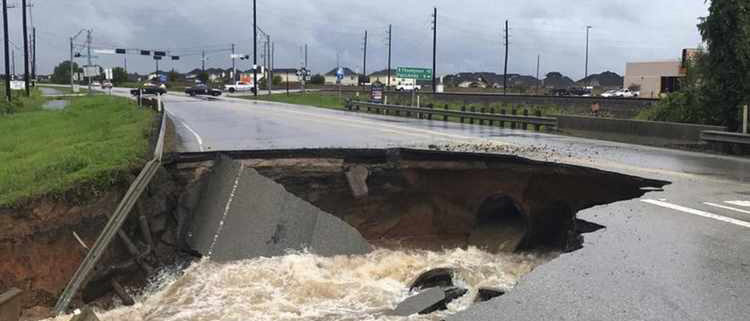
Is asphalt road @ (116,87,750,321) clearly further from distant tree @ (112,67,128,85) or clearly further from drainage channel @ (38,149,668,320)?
distant tree @ (112,67,128,85)

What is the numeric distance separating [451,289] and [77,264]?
18.0 feet

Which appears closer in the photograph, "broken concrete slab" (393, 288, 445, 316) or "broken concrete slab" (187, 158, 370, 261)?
"broken concrete slab" (393, 288, 445, 316)

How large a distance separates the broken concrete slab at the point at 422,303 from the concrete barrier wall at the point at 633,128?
1414 cm

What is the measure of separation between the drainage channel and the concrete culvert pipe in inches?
1.1

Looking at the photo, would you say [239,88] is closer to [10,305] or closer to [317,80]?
[317,80]

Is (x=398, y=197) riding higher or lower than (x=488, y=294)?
lower

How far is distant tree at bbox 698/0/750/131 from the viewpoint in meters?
18.5

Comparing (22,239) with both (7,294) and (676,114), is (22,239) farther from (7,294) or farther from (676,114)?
(676,114)

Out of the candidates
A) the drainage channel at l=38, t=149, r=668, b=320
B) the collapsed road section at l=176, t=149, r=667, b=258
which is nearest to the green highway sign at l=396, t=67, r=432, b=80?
the collapsed road section at l=176, t=149, r=667, b=258

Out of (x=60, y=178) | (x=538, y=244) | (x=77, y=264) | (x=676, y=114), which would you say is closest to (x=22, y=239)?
(x=77, y=264)

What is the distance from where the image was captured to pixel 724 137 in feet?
56.4

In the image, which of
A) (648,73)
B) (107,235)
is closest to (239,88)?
(648,73)

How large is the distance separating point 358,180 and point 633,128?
37.9ft

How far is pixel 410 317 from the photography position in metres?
6.31
